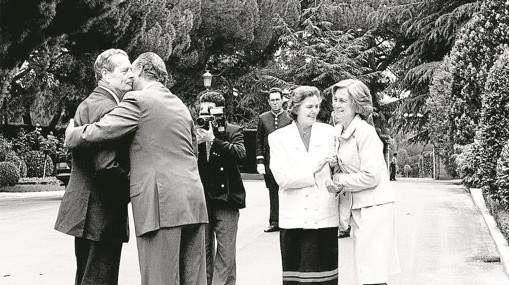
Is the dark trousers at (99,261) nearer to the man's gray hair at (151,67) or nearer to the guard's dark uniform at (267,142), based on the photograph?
the man's gray hair at (151,67)

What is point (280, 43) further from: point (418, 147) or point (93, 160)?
point (93, 160)

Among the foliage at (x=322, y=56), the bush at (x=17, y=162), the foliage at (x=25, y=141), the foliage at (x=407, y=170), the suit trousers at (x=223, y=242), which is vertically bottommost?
the suit trousers at (x=223, y=242)

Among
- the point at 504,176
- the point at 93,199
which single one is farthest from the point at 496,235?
the point at 93,199

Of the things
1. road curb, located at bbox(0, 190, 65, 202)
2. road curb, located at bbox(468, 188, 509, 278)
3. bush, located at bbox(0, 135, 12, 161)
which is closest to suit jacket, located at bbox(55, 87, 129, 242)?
road curb, located at bbox(468, 188, 509, 278)

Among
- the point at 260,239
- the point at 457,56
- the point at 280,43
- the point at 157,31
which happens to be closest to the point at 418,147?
the point at 280,43

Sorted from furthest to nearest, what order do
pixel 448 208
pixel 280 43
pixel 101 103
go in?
pixel 280 43 → pixel 448 208 → pixel 101 103

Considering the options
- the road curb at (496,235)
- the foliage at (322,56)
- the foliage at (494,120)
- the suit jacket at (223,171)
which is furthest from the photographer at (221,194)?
the foliage at (322,56)

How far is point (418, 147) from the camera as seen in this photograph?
173ft

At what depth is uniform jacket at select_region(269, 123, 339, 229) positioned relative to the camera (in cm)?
532

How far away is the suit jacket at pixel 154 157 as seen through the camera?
4426 mm

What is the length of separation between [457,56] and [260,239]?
1044cm

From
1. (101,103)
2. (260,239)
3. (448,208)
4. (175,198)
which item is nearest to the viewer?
(175,198)

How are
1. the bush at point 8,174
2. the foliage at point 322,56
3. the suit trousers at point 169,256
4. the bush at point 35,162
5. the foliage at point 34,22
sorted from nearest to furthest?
1. the suit trousers at point 169,256
2. the foliage at point 34,22
3. the bush at point 8,174
4. the bush at point 35,162
5. the foliage at point 322,56

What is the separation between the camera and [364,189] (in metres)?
5.24
